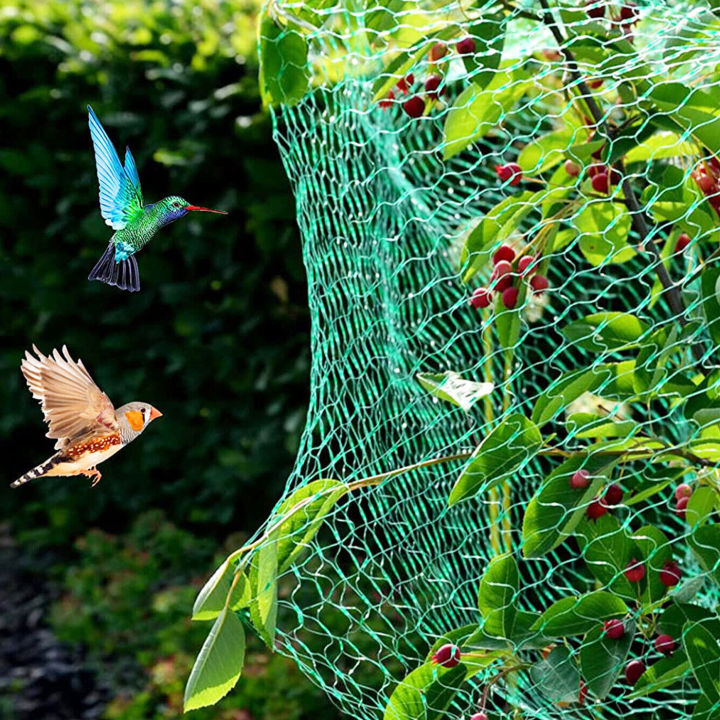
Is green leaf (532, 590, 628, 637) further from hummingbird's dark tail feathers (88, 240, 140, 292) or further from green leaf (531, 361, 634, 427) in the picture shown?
hummingbird's dark tail feathers (88, 240, 140, 292)

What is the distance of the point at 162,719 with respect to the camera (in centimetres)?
264

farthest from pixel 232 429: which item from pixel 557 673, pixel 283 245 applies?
pixel 557 673

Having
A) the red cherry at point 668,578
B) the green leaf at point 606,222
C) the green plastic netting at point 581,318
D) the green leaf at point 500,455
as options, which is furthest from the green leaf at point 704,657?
the green leaf at point 606,222

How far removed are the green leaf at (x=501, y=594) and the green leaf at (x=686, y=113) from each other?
0.46m

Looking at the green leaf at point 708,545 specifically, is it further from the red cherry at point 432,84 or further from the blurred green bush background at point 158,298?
the blurred green bush background at point 158,298

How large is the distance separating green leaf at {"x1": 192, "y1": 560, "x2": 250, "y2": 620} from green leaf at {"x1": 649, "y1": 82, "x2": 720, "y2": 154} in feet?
2.05

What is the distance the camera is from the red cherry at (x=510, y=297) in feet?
3.91

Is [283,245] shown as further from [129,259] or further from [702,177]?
[129,259]

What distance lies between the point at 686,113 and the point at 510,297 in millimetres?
257

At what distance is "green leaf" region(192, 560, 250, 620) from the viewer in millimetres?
1038

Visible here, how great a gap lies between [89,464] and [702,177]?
0.90 metres

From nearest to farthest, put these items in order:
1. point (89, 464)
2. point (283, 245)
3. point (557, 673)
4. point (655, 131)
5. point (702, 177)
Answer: point (89, 464), point (557, 673), point (702, 177), point (655, 131), point (283, 245)

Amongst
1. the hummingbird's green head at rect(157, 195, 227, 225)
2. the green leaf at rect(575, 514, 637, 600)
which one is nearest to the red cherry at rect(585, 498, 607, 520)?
the green leaf at rect(575, 514, 637, 600)

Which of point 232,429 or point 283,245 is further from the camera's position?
point 232,429
